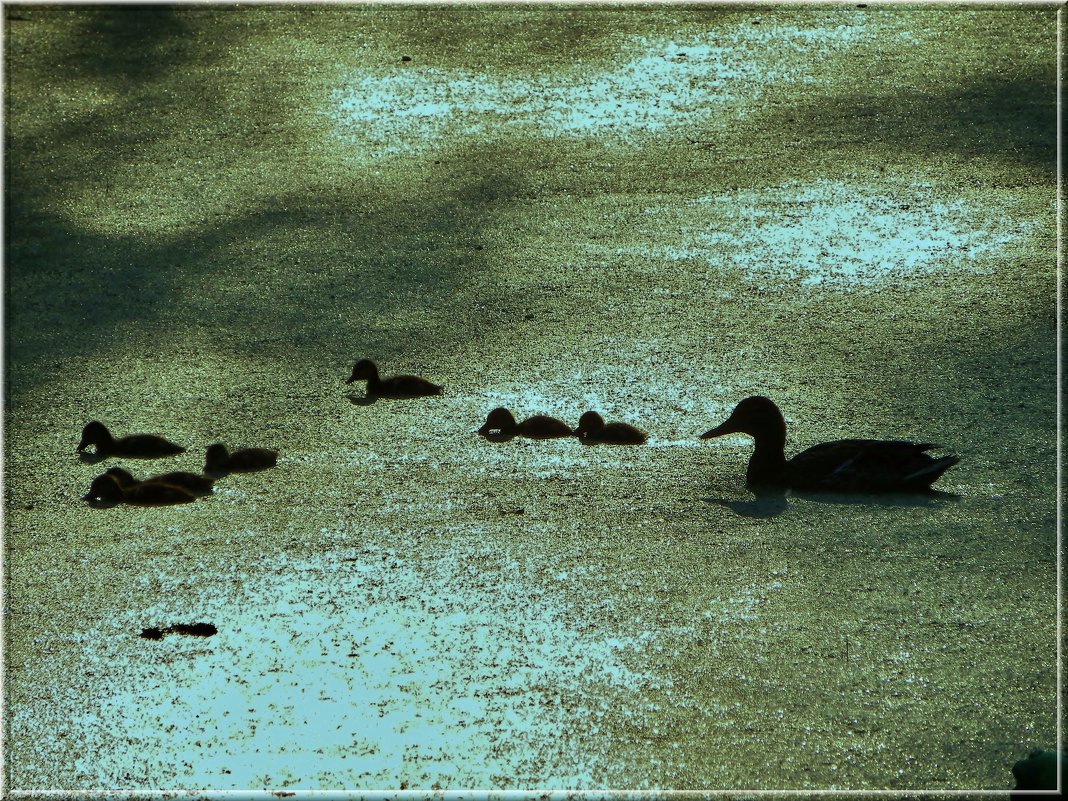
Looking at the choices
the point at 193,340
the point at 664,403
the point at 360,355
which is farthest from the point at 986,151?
the point at 193,340

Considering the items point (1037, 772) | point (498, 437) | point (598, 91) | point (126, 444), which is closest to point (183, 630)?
point (126, 444)

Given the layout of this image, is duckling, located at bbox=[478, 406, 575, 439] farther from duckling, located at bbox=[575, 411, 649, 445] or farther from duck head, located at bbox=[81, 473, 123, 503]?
duck head, located at bbox=[81, 473, 123, 503]

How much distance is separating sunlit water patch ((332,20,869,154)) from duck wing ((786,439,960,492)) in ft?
Result: 8.20

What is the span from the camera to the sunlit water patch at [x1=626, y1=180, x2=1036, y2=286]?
13.0 feet

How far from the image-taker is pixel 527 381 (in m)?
3.38

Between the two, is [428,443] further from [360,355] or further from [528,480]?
[360,355]

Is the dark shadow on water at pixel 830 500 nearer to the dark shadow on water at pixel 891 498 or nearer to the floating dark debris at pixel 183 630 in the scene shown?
the dark shadow on water at pixel 891 498

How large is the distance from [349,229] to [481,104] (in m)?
1.09

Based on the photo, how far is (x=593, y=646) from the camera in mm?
2145

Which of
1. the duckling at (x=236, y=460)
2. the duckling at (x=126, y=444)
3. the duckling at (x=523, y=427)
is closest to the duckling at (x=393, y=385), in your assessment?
the duckling at (x=523, y=427)

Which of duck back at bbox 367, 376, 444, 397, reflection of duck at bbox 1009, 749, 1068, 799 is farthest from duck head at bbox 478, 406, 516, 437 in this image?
reflection of duck at bbox 1009, 749, 1068, 799

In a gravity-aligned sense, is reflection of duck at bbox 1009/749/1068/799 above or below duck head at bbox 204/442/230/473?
below

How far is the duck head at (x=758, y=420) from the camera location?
9.16 feet

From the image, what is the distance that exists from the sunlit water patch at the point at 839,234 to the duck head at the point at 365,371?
1124mm
